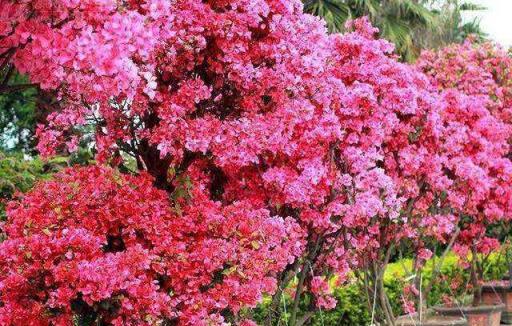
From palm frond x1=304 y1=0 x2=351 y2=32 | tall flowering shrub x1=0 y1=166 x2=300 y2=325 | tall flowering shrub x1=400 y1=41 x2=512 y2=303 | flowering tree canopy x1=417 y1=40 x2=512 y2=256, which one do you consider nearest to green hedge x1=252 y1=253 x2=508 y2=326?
tall flowering shrub x1=400 y1=41 x2=512 y2=303

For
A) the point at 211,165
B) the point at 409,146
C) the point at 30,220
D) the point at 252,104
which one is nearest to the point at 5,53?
the point at 30,220

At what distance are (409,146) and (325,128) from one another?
1625 millimetres

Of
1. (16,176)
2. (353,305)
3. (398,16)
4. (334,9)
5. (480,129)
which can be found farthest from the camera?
(398,16)

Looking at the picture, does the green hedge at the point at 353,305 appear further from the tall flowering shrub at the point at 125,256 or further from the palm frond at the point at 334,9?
the palm frond at the point at 334,9

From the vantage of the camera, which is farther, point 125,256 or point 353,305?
point 353,305

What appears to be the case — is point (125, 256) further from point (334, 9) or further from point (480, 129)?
point (334, 9)

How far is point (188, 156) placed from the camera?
4.91 meters

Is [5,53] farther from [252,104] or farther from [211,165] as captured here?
[211,165]

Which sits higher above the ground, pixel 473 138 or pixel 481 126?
pixel 481 126

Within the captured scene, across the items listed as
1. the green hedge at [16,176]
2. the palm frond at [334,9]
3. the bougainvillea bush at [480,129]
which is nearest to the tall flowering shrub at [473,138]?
the bougainvillea bush at [480,129]

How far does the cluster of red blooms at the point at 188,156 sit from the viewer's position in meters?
3.21

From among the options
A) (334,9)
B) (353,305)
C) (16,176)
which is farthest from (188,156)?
(334,9)

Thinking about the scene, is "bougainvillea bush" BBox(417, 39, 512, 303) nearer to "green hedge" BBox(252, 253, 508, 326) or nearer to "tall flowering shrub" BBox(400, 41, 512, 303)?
"tall flowering shrub" BBox(400, 41, 512, 303)

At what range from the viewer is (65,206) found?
14.5 feet
